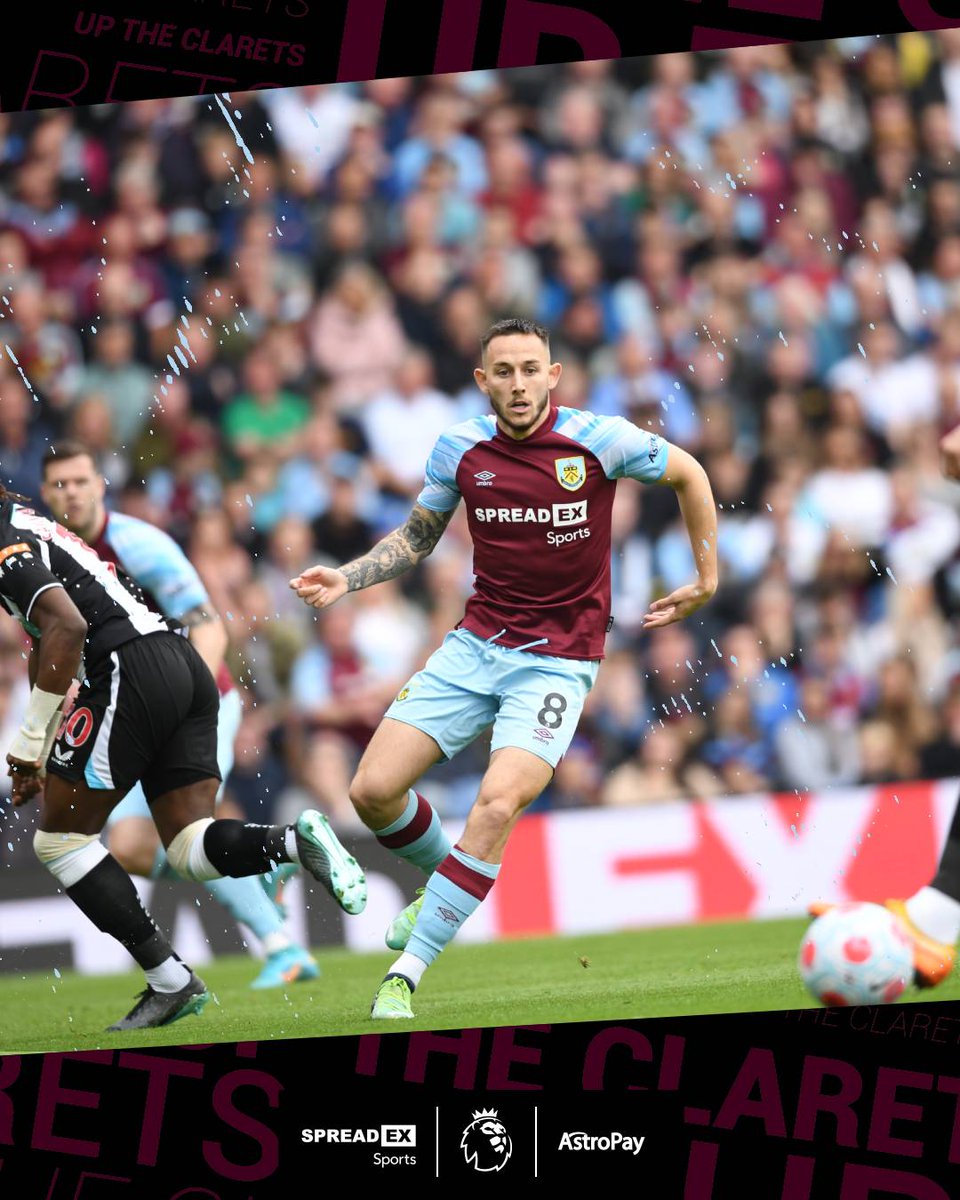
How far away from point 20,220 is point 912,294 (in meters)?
6.13

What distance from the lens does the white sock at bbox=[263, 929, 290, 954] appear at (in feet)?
23.5

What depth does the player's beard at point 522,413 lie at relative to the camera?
5629 mm

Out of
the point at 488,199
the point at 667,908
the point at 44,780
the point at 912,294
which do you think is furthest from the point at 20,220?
the point at 44,780

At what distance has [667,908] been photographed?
28.2ft

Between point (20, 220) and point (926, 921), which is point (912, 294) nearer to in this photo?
point (20, 220)

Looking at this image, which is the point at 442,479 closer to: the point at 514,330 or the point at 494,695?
the point at 514,330

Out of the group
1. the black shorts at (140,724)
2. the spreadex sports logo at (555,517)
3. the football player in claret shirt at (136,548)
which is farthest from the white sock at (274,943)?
the spreadex sports logo at (555,517)

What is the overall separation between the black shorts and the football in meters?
2.26

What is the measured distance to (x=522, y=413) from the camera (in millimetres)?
5645

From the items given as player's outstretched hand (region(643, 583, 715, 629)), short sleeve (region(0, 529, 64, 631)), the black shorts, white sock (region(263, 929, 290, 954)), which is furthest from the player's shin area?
white sock (region(263, 929, 290, 954))

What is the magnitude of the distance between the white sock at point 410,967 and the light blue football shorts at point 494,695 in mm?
699

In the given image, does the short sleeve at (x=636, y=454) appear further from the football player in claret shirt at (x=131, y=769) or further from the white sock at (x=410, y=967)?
the white sock at (x=410, y=967)

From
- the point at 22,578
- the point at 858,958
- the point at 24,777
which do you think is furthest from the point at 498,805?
the point at 22,578

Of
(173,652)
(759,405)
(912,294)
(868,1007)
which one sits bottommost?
(868,1007)
